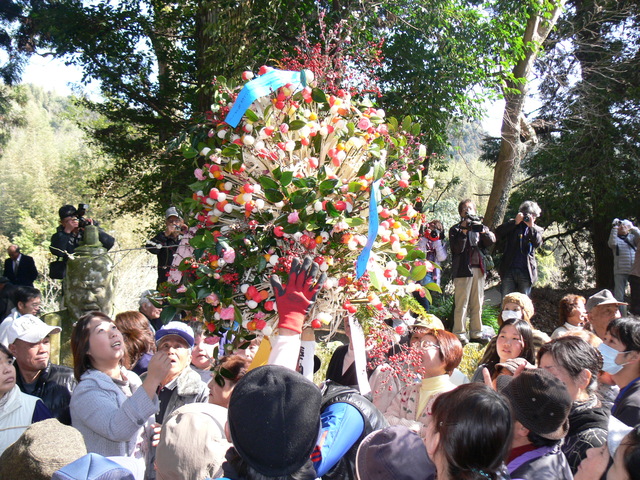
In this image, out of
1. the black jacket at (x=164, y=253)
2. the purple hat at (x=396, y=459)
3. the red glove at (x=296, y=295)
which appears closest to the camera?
the purple hat at (x=396, y=459)

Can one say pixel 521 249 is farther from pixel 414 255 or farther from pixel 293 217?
pixel 293 217

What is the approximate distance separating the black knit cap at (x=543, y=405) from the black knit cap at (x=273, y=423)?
1138mm

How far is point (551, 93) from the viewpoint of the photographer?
A: 1292cm

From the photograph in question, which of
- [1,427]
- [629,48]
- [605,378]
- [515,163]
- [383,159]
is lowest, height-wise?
[1,427]

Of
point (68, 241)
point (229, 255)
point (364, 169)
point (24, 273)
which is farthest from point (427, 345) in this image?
point (24, 273)

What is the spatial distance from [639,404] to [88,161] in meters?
22.0

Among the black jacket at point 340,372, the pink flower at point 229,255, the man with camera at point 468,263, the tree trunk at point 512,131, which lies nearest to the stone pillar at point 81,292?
the black jacket at point 340,372

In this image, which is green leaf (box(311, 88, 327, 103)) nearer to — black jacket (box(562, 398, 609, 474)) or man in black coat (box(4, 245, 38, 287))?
black jacket (box(562, 398, 609, 474))

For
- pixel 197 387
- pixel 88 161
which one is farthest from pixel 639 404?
pixel 88 161

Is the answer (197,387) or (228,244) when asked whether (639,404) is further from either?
(197,387)

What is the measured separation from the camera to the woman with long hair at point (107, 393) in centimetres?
279

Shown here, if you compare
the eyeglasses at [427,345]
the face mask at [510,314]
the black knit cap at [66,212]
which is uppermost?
the black knit cap at [66,212]

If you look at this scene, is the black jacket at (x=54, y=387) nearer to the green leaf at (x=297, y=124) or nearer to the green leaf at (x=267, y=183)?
the green leaf at (x=267, y=183)

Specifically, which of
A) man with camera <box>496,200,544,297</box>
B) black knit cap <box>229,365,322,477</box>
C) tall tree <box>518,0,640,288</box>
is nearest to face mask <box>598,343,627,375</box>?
black knit cap <box>229,365,322,477</box>
